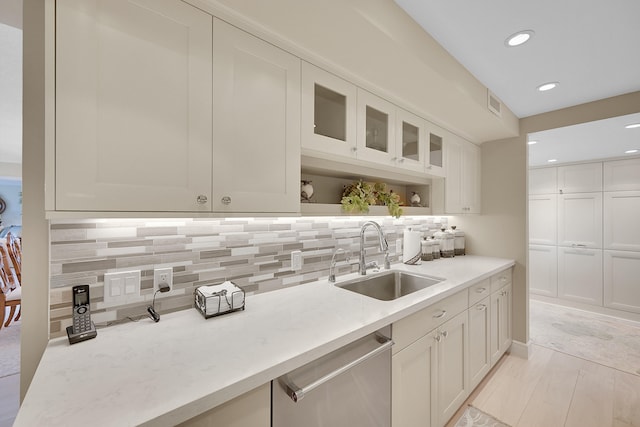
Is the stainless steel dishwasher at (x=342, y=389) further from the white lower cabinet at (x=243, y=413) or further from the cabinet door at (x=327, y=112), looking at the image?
the cabinet door at (x=327, y=112)

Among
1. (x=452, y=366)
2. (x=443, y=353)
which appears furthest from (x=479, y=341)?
(x=443, y=353)

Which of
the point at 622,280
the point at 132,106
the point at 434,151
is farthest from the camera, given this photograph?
the point at 622,280

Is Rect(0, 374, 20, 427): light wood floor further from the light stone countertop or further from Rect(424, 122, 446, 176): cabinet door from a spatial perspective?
Rect(424, 122, 446, 176): cabinet door

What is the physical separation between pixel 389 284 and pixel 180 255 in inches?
58.9

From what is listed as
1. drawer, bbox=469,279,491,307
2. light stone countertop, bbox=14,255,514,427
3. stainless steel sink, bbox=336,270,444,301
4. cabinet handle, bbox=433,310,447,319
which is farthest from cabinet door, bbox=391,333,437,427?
drawer, bbox=469,279,491,307

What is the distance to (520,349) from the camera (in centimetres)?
263

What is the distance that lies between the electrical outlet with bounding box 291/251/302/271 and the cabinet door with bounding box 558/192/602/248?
4627 millimetres

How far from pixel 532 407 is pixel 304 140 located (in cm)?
250

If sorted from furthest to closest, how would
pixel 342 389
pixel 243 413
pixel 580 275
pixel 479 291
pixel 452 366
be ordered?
pixel 580 275 → pixel 479 291 → pixel 452 366 → pixel 342 389 → pixel 243 413

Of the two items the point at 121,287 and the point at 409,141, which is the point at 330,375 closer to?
the point at 121,287

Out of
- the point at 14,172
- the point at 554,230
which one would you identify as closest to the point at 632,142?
the point at 554,230

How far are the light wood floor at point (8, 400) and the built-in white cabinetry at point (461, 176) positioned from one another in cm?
368

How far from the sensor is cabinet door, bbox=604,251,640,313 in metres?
3.53

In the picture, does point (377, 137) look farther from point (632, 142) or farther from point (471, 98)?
point (632, 142)
